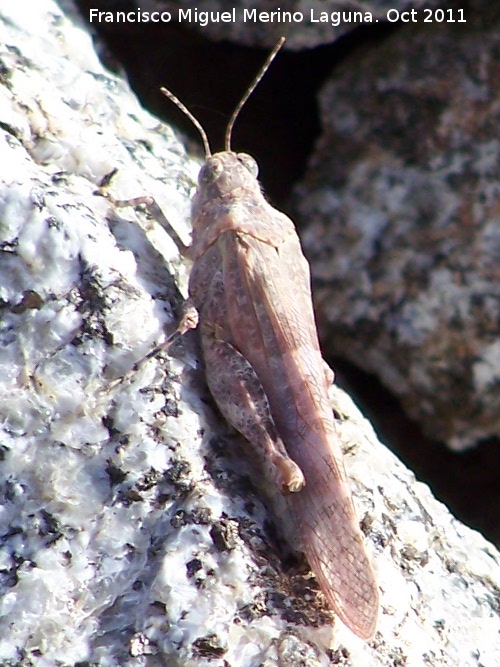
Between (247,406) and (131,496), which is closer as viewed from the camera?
(131,496)

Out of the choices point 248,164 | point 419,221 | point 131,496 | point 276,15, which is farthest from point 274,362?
point 276,15

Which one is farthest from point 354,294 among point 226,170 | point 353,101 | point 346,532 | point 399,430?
point 346,532

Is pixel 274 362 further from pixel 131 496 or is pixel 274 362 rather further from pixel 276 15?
pixel 276 15

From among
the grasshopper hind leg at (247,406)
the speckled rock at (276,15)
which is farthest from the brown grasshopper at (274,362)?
the speckled rock at (276,15)

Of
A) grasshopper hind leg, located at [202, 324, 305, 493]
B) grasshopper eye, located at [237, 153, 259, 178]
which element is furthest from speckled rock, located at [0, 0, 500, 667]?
grasshopper eye, located at [237, 153, 259, 178]

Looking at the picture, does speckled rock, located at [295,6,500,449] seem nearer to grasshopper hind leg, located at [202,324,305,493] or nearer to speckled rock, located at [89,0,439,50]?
speckled rock, located at [89,0,439,50]

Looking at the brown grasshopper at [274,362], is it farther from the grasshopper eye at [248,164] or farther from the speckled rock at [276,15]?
the speckled rock at [276,15]
